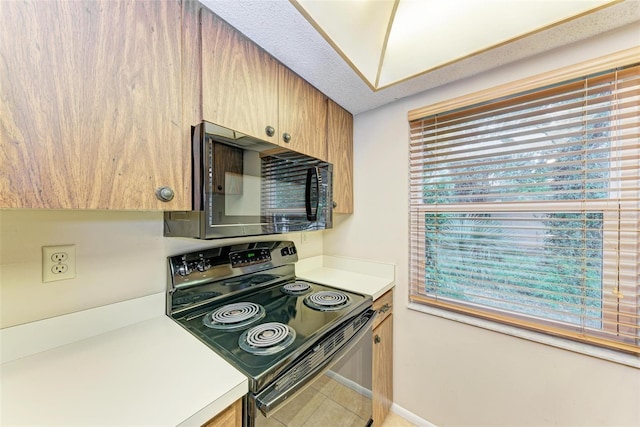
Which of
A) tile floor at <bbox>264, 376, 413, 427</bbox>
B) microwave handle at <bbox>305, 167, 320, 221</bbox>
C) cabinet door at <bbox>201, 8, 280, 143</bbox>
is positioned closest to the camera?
tile floor at <bbox>264, 376, 413, 427</bbox>

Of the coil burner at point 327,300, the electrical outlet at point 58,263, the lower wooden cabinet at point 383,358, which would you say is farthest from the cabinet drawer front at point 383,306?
the electrical outlet at point 58,263

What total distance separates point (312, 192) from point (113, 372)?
3.30 ft

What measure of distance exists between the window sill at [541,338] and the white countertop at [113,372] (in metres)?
1.21

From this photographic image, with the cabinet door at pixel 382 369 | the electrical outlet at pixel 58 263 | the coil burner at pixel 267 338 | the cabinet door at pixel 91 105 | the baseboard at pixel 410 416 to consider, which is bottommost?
the baseboard at pixel 410 416

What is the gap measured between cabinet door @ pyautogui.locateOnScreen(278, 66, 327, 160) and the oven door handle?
1006 mm

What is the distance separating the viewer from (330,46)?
103cm

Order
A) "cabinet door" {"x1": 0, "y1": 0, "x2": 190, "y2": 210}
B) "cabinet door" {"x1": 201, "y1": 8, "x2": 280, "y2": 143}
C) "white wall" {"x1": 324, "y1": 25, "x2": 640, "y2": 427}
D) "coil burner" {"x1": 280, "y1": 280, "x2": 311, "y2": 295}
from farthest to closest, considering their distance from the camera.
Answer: "coil burner" {"x1": 280, "y1": 280, "x2": 311, "y2": 295} < "white wall" {"x1": 324, "y1": 25, "x2": 640, "y2": 427} < "cabinet door" {"x1": 201, "y1": 8, "x2": 280, "y2": 143} < "cabinet door" {"x1": 0, "y1": 0, "x2": 190, "y2": 210}

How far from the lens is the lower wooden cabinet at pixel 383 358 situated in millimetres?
1369

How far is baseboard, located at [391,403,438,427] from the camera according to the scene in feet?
4.76

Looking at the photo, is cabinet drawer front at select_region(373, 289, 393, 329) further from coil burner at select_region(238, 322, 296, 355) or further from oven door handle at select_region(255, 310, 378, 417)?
coil burner at select_region(238, 322, 296, 355)

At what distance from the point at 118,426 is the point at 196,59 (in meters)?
1.09

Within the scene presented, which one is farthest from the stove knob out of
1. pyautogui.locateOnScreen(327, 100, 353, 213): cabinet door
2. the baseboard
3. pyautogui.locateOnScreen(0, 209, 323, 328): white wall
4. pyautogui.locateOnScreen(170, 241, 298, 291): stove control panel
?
the baseboard

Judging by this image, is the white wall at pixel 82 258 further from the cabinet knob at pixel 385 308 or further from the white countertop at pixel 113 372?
the cabinet knob at pixel 385 308

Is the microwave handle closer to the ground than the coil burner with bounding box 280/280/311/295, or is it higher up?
higher up
